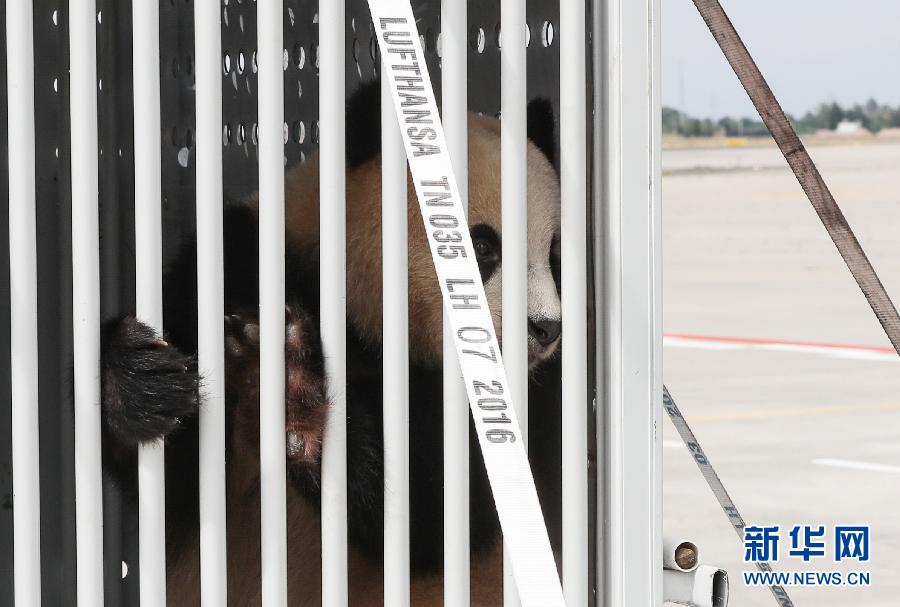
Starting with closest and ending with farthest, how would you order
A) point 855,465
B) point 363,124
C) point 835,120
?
1. point 363,124
2. point 855,465
3. point 835,120

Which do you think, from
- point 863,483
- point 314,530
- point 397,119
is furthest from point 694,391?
point 397,119

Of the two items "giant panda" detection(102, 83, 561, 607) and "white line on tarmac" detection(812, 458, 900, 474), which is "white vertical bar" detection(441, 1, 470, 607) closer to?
"giant panda" detection(102, 83, 561, 607)

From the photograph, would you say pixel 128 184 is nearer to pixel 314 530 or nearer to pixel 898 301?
pixel 314 530

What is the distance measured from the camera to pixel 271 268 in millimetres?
1431

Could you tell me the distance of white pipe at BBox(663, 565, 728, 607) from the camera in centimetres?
152

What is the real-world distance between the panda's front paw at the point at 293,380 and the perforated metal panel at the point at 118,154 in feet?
0.50

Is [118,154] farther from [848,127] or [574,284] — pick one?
[848,127]

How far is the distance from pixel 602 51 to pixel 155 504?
666 millimetres

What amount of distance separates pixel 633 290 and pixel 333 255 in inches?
12.2

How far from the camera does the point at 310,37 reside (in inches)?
72.6

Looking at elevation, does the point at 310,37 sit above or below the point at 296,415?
above

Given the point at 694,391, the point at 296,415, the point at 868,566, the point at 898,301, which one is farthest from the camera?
the point at 898,301

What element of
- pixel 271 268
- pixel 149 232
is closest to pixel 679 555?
pixel 271 268

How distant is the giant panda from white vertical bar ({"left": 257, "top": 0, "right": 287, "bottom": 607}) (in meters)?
0.08
